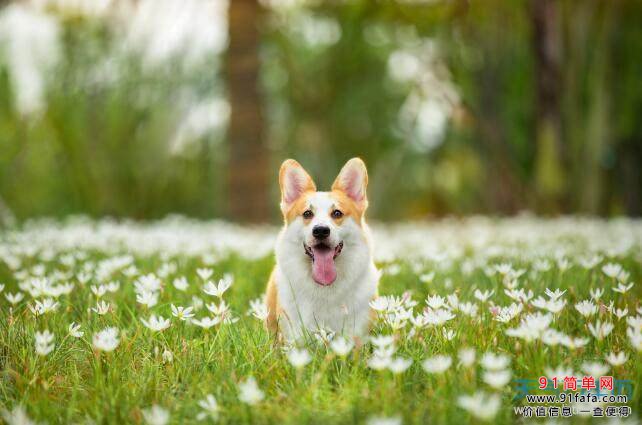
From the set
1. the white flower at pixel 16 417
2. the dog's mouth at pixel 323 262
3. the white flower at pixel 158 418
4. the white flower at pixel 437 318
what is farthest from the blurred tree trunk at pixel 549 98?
the white flower at pixel 16 417

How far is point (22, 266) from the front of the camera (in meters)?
4.37

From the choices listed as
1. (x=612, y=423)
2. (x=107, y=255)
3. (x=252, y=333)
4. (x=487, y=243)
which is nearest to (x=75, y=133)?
(x=107, y=255)

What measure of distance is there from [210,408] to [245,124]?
305 inches

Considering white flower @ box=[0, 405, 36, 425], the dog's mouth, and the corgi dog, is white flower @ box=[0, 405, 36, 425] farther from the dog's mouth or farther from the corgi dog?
the dog's mouth

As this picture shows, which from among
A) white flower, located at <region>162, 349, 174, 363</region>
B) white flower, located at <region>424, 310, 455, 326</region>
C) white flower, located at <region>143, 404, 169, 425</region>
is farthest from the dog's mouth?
white flower, located at <region>143, 404, 169, 425</region>

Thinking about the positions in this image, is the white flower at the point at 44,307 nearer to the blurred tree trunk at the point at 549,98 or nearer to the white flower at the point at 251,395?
the white flower at the point at 251,395

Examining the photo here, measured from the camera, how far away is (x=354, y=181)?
11.7 feet

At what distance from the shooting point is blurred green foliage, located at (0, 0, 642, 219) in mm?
9344

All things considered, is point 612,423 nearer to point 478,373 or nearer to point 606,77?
point 478,373

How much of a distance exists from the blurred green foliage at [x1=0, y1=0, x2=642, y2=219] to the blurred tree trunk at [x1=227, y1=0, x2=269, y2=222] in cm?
15

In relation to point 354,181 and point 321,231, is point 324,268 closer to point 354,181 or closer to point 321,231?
point 321,231

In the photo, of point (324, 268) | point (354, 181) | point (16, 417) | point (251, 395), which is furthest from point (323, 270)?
point (16, 417)

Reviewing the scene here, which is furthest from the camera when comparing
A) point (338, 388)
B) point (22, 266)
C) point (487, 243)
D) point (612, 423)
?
point (487, 243)

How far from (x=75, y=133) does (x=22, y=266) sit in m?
5.62
